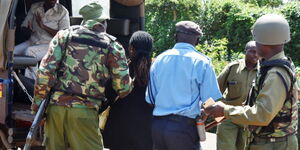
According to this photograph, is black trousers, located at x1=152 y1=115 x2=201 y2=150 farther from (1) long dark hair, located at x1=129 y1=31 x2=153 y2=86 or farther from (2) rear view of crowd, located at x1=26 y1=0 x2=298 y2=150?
(1) long dark hair, located at x1=129 y1=31 x2=153 y2=86

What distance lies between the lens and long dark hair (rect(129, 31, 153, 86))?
4879 millimetres

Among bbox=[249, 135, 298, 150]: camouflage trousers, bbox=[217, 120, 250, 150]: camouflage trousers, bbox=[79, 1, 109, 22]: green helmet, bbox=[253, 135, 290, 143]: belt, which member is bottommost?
bbox=[217, 120, 250, 150]: camouflage trousers

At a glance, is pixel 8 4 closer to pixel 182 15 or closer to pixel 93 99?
pixel 93 99

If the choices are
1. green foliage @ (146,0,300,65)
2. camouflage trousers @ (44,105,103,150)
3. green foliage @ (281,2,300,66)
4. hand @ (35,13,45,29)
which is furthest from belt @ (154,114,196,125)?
green foliage @ (281,2,300,66)

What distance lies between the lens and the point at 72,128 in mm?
4504

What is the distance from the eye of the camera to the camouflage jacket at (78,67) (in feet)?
14.6

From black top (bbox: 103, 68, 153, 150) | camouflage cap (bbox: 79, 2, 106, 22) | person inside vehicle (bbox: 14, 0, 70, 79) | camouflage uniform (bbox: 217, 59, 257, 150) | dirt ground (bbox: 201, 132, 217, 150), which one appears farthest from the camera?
dirt ground (bbox: 201, 132, 217, 150)

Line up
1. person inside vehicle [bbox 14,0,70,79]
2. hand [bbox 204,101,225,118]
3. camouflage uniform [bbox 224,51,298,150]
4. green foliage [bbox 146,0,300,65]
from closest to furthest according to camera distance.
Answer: camouflage uniform [bbox 224,51,298,150] → hand [bbox 204,101,225,118] → person inside vehicle [bbox 14,0,70,79] → green foliage [bbox 146,0,300,65]

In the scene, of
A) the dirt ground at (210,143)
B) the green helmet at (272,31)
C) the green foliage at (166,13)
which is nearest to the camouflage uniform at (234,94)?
the dirt ground at (210,143)

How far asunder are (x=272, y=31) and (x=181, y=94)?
997 millimetres

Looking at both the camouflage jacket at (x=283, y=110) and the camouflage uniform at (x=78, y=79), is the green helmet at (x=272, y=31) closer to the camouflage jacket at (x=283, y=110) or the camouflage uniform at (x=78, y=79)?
the camouflage jacket at (x=283, y=110)

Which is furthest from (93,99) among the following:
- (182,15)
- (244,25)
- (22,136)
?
(182,15)

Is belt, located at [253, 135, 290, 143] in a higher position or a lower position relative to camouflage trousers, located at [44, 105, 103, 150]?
higher

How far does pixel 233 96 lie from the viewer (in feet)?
18.9
